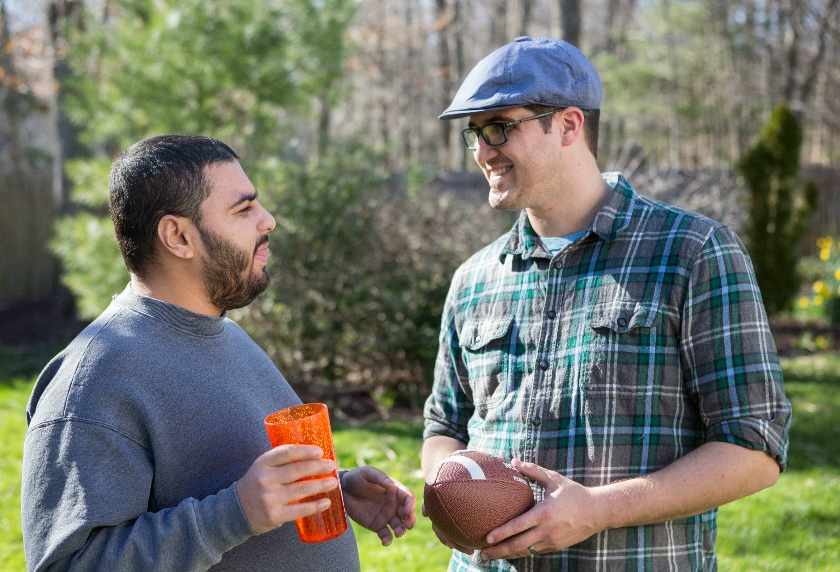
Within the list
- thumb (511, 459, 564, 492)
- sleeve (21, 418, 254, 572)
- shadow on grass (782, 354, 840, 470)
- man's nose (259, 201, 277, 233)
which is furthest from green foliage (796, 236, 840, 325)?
sleeve (21, 418, 254, 572)

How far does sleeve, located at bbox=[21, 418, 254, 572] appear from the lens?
1.71 metres

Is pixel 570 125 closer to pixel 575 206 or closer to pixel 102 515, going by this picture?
pixel 575 206

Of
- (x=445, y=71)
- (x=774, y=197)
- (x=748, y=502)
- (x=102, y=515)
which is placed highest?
(x=445, y=71)

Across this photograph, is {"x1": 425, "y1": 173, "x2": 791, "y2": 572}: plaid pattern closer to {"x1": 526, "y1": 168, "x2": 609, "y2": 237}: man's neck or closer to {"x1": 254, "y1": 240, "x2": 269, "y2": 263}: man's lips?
{"x1": 526, "y1": 168, "x2": 609, "y2": 237}: man's neck

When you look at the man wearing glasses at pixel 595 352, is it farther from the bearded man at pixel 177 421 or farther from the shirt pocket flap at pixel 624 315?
the bearded man at pixel 177 421

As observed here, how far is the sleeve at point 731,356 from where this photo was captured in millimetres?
2049

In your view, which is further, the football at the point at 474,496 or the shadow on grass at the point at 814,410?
the shadow on grass at the point at 814,410

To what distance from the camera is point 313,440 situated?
5.96 ft

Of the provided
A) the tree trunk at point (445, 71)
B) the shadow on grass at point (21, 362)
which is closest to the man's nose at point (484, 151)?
the shadow on grass at point (21, 362)

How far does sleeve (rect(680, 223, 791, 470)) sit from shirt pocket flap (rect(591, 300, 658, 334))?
94mm

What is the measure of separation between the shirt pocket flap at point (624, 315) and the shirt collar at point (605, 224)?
219 mm

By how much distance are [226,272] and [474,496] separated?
2.87 feet

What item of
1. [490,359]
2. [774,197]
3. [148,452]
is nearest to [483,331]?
[490,359]

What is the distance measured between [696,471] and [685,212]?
72cm
